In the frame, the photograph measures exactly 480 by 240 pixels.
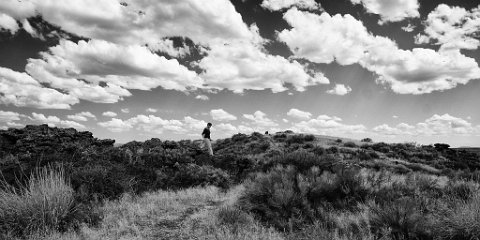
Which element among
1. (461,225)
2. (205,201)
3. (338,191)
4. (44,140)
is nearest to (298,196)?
(338,191)

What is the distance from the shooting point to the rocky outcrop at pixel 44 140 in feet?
48.8

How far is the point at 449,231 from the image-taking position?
6.65m

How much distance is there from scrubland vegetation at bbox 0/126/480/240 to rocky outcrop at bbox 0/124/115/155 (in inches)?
3.4

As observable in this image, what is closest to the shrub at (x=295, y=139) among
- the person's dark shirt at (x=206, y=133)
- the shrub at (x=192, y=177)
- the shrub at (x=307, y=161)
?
the person's dark shirt at (x=206, y=133)

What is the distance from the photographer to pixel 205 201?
10695 millimetres

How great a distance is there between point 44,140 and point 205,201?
990cm

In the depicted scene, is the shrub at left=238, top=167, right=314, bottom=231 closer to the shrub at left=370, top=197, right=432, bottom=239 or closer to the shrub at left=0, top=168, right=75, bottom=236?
the shrub at left=370, top=197, right=432, bottom=239

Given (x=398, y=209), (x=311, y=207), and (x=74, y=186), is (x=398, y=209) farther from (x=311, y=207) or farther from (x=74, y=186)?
(x=74, y=186)

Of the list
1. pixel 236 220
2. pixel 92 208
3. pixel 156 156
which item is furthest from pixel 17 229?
pixel 156 156

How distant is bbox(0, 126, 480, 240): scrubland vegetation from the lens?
6922mm

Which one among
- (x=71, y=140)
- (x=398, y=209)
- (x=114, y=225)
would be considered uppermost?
(x=71, y=140)

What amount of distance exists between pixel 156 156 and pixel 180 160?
1.09 m

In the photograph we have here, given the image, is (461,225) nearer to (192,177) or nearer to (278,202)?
(278,202)

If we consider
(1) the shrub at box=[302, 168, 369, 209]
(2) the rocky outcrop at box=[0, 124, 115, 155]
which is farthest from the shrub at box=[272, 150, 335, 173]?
(2) the rocky outcrop at box=[0, 124, 115, 155]
